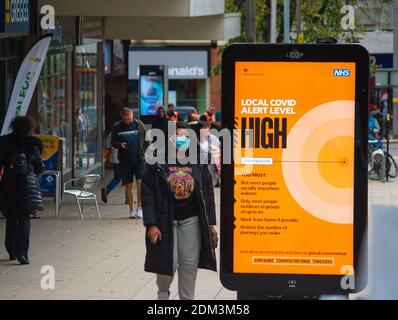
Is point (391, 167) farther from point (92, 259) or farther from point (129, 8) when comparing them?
point (92, 259)

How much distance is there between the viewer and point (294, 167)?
845 cm

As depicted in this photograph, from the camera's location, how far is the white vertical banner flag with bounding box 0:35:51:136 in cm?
1642

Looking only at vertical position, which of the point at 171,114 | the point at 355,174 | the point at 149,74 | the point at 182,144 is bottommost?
the point at 171,114

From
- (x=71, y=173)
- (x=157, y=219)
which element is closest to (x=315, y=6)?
(x=71, y=173)

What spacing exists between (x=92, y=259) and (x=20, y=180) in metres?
1.42

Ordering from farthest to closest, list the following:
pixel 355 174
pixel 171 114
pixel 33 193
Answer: pixel 171 114, pixel 33 193, pixel 355 174

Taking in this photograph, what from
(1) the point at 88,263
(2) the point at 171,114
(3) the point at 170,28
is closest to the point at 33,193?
(1) the point at 88,263

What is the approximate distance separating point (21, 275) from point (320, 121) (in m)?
4.77

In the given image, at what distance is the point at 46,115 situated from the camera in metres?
21.2

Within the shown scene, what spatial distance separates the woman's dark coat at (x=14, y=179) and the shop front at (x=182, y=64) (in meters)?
40.4

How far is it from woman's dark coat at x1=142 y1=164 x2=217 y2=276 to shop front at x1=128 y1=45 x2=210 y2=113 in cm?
4405

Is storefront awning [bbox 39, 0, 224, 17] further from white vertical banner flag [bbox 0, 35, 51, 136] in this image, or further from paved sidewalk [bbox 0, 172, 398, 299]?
paved sidewalk [bbox 0, 172, 398, 299]

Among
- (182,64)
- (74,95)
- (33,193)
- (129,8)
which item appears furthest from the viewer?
(182,64)

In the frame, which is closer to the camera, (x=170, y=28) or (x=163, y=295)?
(x=163, y=295)
